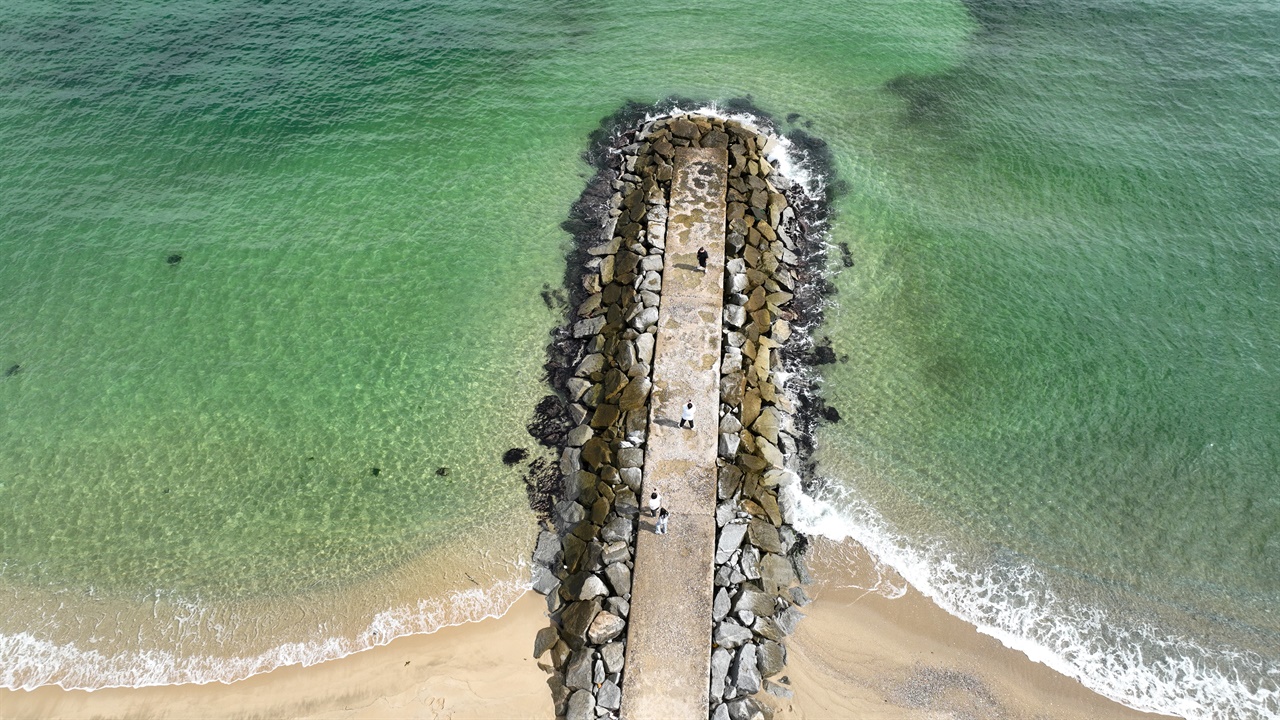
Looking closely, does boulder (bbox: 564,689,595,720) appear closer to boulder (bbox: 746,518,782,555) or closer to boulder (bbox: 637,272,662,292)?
boulder (bbox: 746,518,782,555)

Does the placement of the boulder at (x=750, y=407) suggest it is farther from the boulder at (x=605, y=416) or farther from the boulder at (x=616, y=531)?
the boulder at (x=616, y=531)

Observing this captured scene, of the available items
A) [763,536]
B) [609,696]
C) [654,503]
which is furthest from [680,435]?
[609,696]

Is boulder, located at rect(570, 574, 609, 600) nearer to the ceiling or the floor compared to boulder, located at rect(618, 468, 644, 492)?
nearer to the floor

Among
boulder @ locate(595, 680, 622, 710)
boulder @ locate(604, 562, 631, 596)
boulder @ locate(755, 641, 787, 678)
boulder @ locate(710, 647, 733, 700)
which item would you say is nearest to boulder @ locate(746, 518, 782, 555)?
boulder @ locate(755, 641, 787, 678)

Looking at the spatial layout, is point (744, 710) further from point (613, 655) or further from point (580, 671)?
point (580, 671)

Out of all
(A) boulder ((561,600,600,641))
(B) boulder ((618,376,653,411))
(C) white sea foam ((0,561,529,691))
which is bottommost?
(C) white sea foam ((0,561,529,691))

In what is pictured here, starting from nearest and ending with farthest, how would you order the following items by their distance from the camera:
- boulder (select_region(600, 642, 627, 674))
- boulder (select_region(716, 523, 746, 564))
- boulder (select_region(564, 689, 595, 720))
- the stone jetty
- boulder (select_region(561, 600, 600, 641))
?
boulder (select_region(564, 689, 595, 720)) → boulder (select_region(600, 642, 627, 674)) → the stone jetty → boulder (select_region(561, 600, 600, 641)) → boulder (select_region(716, 523, 746, 564))

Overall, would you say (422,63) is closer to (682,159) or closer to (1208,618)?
(682,159)
